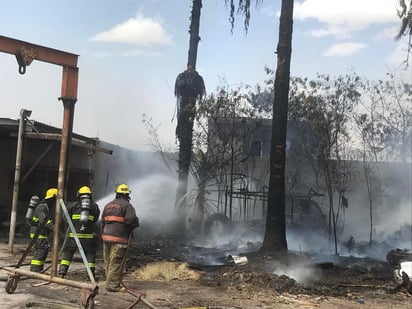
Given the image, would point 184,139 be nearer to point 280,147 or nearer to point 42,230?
point 280,147

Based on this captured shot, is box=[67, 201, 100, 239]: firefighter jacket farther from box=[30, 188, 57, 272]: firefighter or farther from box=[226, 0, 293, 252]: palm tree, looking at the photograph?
box=[226, 0, 293, 252]: palm tree

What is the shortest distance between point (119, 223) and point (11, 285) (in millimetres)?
1830

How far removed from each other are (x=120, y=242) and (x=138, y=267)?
251 centimetres

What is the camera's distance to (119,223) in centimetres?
771

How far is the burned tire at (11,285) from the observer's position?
6832 millimetres

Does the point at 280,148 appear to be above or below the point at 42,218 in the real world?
above

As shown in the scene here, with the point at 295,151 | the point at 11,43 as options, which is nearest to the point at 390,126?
the point at 295,151

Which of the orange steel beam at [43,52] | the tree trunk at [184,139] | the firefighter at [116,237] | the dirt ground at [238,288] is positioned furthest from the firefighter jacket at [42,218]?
the tree trunk at [184,139]

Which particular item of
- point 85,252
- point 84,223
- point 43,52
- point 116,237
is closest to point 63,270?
point 85,252

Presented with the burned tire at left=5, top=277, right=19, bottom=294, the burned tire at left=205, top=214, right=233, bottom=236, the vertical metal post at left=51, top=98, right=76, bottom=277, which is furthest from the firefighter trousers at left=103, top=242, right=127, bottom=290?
the burned tire at left=205, top=214, right=233, bottom=236

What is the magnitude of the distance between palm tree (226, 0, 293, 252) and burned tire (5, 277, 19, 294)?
19.3 feet

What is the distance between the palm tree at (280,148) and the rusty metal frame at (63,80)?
5690mm

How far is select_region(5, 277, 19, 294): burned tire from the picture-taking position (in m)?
6.83

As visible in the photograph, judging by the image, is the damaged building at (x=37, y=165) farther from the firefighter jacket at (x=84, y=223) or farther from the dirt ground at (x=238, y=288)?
the firefighter jacket at (x=84, y=223)
